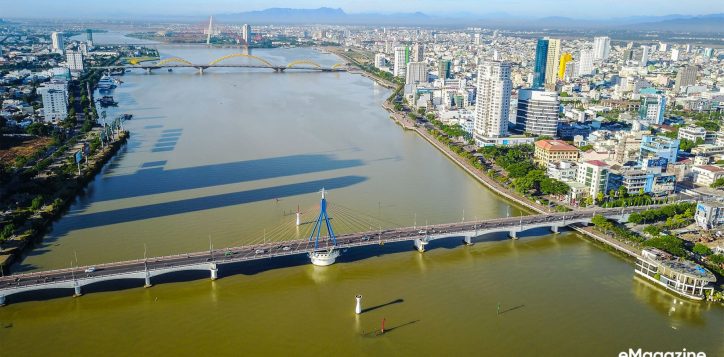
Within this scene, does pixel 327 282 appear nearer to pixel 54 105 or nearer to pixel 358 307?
pixel 358 307

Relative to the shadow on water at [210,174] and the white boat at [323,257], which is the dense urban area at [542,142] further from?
the white boat at [323,257]

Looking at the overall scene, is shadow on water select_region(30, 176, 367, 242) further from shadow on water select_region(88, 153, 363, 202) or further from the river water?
shadow on water select_region(88, 153, 363, 202)

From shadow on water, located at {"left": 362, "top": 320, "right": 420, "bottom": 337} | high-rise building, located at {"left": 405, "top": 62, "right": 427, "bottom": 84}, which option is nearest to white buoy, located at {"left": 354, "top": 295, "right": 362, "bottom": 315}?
shadow on water, located at {"left": 362, "top": 320, "right": 420, "bottom": 337}

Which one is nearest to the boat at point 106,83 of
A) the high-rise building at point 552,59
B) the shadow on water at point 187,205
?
the shadow on water at point 187,205

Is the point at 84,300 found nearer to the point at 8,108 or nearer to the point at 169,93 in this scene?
the point at 8,108

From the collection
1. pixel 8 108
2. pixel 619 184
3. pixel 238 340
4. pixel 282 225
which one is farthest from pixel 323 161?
pixel 8 108

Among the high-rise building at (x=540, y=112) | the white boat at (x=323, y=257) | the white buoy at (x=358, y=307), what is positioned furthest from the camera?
the high-rise building at (x=540, y=112)
